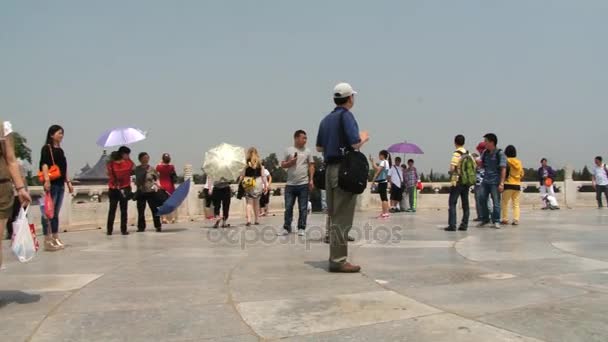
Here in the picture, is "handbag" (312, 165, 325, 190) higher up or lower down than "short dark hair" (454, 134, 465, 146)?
lower down

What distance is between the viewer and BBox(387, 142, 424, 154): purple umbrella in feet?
60.7

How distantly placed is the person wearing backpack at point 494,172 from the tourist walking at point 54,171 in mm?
7848

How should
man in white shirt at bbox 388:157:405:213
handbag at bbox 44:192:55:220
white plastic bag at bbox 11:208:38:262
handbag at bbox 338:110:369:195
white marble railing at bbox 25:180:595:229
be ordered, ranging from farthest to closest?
man in white shirt at bbox 388:157:405:213 → white marble railing at bbox 25:180:595:229 → handbag at bbox 44:192:55:220 → handbag at bbox 338:110:369:195 → white plastic bag at bbox 11:208:38:262

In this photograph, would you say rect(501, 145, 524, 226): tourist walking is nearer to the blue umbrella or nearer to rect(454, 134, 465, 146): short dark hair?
rect(454, 134, 465, 146): short dark hair

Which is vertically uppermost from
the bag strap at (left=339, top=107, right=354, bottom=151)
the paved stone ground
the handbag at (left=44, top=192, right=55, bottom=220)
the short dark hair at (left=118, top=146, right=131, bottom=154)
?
the short dark hair at (left=118, top=146, right=131, bottom=154)

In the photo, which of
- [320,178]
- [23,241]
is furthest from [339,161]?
[23,241]

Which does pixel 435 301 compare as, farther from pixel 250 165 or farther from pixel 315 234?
pixel 250 165

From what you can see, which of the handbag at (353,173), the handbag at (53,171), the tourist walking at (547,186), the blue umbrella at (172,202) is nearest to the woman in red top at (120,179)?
the blue umbrella at (172,202)

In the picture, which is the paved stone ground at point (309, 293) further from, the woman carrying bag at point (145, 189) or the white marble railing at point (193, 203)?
the white marble railing at point (193, 203)

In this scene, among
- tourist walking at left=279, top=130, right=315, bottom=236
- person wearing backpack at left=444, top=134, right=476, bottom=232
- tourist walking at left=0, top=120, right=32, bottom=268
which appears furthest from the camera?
person wearing backpack at left=444, top=134, right=476, bottom=232

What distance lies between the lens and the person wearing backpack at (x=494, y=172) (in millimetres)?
11070

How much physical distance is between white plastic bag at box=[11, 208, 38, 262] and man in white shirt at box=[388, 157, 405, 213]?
12.7m

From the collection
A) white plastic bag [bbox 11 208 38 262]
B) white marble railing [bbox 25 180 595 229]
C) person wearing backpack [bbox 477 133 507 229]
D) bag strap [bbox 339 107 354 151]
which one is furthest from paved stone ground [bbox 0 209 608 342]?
white marble railing [bbox 25 180 595 229]

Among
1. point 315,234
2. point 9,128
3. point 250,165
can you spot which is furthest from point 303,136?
point 9,128
